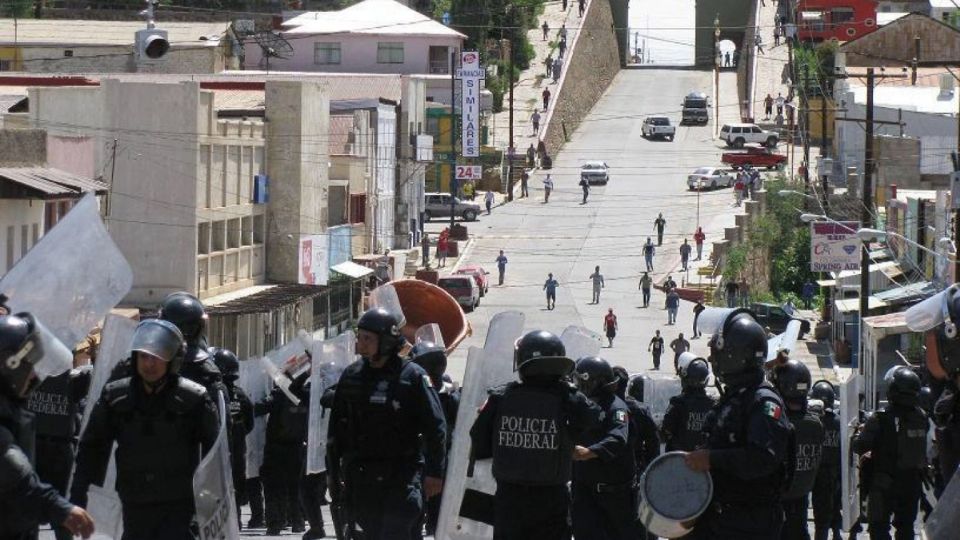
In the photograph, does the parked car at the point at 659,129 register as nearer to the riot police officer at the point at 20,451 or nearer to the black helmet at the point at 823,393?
the black helmet at the point at 823,393

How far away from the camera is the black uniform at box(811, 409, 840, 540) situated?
15703 millimetres

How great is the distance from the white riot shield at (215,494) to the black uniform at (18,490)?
0.90 meters

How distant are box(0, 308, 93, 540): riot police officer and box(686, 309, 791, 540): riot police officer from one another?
9.20 feet

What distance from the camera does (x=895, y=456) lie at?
15016 millimetres

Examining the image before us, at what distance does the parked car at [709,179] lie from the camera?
83.2 metres

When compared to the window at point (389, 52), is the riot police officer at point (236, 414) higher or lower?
lower

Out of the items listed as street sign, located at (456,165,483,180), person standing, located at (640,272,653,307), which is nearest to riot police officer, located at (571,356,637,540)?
person standing, located at (640,272,653,307)

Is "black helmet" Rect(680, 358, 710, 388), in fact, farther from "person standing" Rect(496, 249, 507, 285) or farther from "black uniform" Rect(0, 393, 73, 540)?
"person standing" Rect(496, 249, 507, 285)

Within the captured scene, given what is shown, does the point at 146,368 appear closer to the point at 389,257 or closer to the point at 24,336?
the point at 24,336

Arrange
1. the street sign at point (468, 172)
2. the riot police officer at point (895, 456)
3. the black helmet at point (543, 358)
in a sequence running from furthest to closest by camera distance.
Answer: the street sign at point (468, 172), the riot police officer at point (895, 456), the black helmet at point (543, 358)

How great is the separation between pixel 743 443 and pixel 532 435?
5.53 feet

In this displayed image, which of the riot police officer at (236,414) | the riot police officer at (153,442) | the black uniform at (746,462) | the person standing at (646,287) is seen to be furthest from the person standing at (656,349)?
the riot police officer at (153,442)

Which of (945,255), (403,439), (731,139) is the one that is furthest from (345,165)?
(403,439)

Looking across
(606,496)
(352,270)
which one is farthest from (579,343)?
(352,270)
